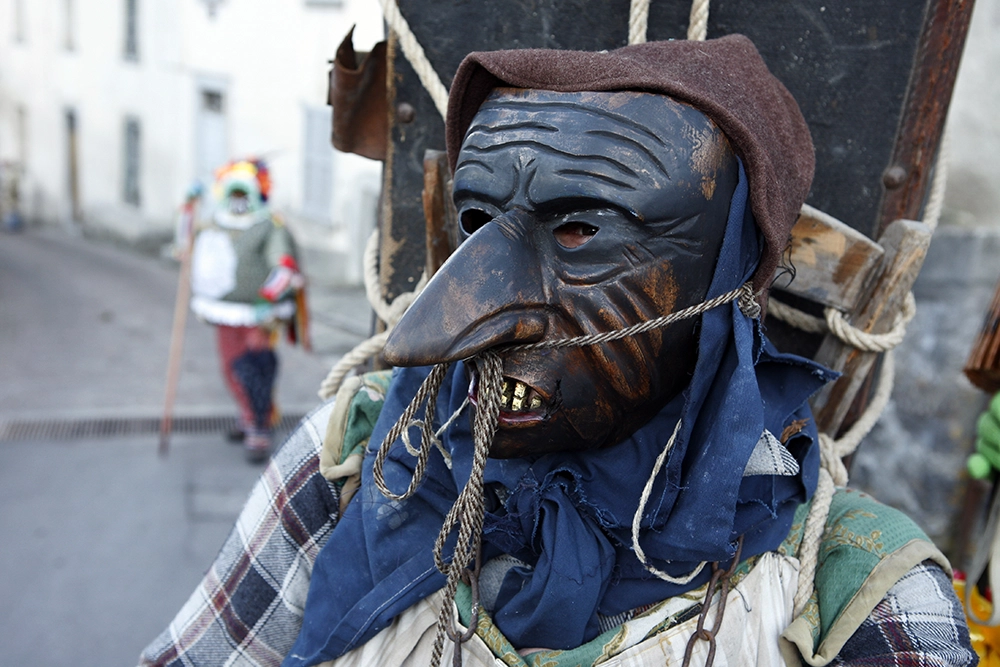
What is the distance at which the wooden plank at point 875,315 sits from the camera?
1398mm

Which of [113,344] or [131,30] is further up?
[131,30]

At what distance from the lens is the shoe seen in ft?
17.3

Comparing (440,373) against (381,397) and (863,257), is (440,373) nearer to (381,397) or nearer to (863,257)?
(381,397)

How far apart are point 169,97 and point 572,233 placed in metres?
12.2

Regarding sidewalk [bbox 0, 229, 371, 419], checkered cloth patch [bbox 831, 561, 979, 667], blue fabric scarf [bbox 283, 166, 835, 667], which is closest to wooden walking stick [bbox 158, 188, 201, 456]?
sidewalk [bbox 0, 229, 371, 419]

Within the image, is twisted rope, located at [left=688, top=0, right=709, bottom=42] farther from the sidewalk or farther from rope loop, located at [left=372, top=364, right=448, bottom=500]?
the sidewalk

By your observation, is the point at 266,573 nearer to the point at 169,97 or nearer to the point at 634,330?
the point at 634,330

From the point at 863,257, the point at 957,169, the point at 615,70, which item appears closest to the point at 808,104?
the point at 863,257

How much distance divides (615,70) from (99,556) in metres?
3.98

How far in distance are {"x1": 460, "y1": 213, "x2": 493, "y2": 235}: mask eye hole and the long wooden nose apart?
8cm

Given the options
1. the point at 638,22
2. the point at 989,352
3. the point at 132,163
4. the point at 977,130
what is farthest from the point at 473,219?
the point at 132,163

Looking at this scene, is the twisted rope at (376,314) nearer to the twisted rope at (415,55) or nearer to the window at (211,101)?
the twisted rope at (415,55)

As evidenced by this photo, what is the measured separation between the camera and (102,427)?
561 centimetres

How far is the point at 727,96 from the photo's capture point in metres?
1.11
